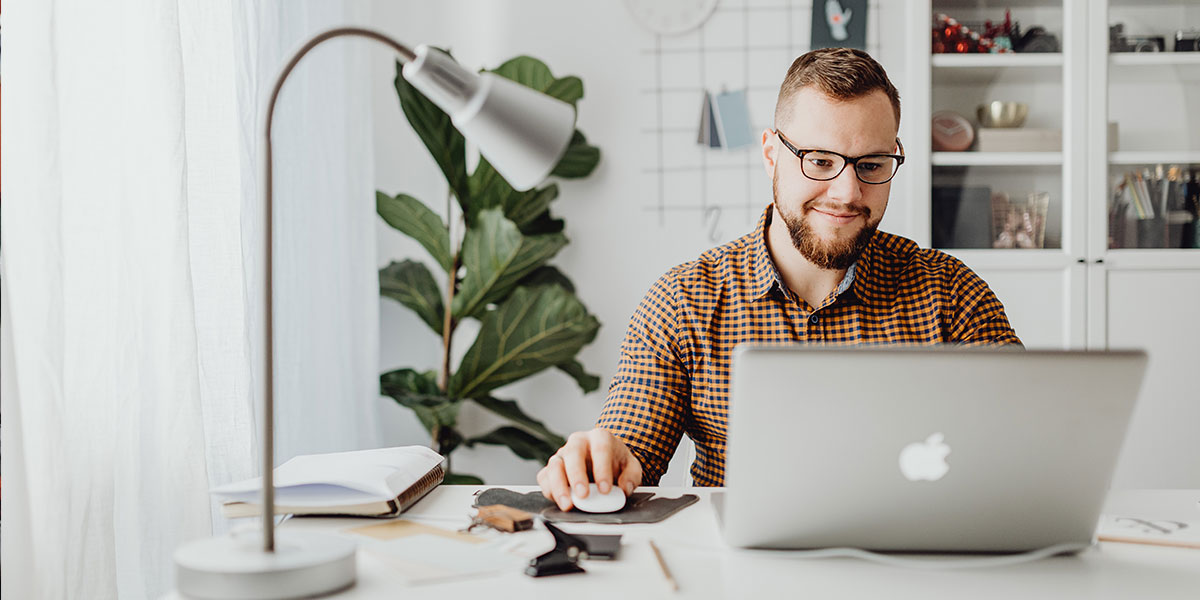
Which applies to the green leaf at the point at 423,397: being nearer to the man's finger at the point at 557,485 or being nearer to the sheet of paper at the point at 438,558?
the man's finger at the point at 557,485

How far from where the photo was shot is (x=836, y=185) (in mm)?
1604

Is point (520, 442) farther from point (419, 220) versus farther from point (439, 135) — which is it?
point (439, 135)

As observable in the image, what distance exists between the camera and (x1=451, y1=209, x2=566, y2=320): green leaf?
2.54 meters

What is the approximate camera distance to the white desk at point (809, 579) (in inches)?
33.6

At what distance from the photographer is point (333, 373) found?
2.41 metres

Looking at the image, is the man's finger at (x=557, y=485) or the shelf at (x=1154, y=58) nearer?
the man's finger at (x=557, y=485)

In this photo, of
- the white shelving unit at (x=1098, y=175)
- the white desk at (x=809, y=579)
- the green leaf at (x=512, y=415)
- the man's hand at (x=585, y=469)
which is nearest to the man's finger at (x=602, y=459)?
the man's hand at (x=585, y=469)

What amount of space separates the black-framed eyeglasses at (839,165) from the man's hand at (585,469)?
0.63 m

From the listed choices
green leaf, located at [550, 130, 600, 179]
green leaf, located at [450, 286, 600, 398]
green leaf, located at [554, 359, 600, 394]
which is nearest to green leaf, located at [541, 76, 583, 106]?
green leaf, located at [550, 130, 600, 179]

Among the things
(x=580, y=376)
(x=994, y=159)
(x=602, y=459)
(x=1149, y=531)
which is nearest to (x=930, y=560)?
(x=1149, y=531)

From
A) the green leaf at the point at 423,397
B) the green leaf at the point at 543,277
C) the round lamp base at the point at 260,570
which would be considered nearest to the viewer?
the round lamp base at the point at 260,570

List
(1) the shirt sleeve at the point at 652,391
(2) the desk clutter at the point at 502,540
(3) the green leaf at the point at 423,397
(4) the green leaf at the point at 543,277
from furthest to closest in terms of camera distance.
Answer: (4) the green leaf at the point at 543,277, (3) the green leaf at the point at 423,397, (1) the shirt sleeve at the point at 652,391, (2) the desk clutter at the point at 502,540

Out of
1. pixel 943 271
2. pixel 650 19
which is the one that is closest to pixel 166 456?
pixel 943 271

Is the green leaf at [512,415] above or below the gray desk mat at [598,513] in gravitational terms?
below
